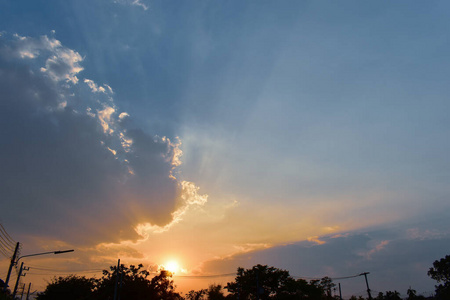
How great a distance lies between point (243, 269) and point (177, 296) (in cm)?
1979

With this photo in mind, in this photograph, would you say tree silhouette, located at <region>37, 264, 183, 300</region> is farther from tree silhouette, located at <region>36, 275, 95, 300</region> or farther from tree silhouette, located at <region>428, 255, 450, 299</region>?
tree silhouette, located at <region>428, 255, 450, 299</region>

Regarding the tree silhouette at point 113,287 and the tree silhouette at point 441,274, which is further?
the tree silhouette at point 441,274

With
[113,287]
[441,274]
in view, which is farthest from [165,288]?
[441,274]

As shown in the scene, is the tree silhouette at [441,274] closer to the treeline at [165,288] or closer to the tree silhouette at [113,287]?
the treeline at [165,288]

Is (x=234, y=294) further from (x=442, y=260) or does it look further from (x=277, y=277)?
(x=442, y=260)

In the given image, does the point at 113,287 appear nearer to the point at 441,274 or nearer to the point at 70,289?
the point at 70,289

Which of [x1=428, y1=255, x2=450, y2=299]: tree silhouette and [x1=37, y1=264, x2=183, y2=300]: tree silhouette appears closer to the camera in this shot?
[x1=37, y1=264, x2=183, y2=300]: tree silhouette

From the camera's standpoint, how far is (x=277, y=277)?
73.9 meters

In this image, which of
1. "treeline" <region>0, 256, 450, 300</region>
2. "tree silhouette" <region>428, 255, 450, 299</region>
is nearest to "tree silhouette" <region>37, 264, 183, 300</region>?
"treeline" <region>0, 256, 450, 300</region>

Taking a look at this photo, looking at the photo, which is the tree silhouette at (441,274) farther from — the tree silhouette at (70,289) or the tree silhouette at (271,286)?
the tree silhouette at (70,289)

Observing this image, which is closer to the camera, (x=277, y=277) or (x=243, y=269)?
(x=277, y=277)

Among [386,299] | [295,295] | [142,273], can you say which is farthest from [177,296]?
[386,299]

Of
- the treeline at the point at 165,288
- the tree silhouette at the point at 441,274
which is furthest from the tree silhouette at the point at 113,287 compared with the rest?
the tree silhouette at the point at 441,274

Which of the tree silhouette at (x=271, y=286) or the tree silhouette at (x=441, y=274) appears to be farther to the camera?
the tree silhouette at (x=441, y=274)
